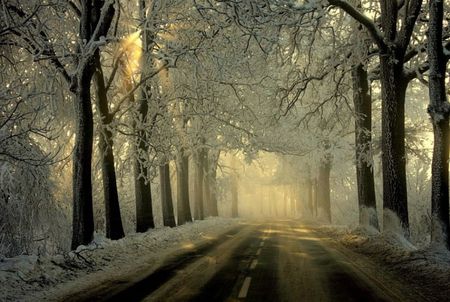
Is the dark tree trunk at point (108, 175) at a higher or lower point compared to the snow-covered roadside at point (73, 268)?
higher

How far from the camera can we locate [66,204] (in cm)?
2053

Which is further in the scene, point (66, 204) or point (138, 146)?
point (66, 204)

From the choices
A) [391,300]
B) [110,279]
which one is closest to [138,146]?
[110,279]

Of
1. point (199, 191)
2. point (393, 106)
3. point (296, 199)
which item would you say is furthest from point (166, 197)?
point (296, 199)

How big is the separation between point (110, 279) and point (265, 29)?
7.99 metres

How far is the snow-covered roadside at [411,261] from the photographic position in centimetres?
902

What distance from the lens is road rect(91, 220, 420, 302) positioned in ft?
26.7

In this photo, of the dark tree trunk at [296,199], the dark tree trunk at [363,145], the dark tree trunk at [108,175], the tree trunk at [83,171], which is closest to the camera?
the tree trunk at [83,171]

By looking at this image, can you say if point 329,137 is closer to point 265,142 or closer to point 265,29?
point 265,142

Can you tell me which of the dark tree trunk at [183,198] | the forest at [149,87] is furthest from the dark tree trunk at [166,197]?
the dark tree trunk at [183,198]

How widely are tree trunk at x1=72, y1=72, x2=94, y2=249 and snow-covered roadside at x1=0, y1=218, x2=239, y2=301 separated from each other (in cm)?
54

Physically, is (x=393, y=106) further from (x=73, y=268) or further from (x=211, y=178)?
(x=211, y=178)

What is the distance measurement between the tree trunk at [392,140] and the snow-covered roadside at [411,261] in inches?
41.8

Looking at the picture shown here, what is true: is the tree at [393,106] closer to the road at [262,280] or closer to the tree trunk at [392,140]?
the tree trunk at [392,140]
